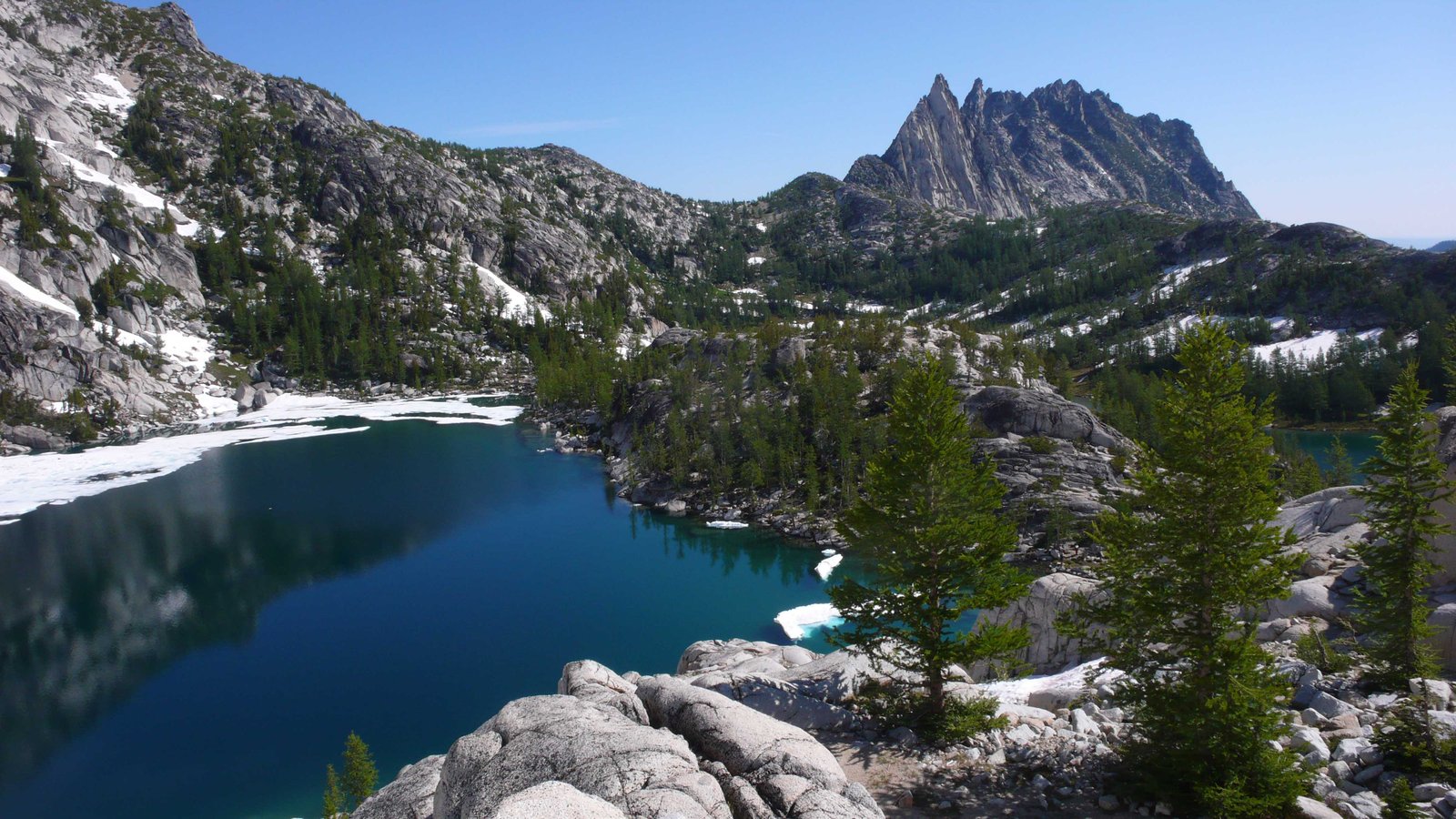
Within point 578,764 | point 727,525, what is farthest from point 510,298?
point 578,764

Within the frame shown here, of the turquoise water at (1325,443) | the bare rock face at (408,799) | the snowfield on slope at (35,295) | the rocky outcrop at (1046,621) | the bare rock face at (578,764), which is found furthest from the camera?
the snowfield on slope at (35,295)

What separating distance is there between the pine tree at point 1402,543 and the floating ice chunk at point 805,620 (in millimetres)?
27065

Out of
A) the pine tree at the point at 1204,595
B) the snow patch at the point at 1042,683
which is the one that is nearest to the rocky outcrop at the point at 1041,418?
the snow patch at the point at 1042,683

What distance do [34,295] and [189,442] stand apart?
42691mm

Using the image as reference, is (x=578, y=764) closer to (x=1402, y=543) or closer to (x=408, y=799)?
(x=408, y=799)

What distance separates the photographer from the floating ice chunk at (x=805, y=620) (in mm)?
43250

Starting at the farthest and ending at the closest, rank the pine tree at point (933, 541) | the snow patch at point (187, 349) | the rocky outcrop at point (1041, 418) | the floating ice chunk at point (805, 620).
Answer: the snow patch at point (187, 349) → the rocky outcrop at point (1041, 418) → the floating ice chunk at point (805, 620) → the pine tree at point (933, 541)

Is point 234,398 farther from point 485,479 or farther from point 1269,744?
point 1269,744

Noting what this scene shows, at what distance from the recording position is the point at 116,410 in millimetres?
103812

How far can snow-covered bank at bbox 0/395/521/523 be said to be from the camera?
3009 inches

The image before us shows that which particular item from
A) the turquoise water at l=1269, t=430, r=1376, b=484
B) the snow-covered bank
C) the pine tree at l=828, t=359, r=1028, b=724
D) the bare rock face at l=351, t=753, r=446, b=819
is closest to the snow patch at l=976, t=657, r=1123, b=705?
the pine tree at l=828, t=359, r=1028, b=724

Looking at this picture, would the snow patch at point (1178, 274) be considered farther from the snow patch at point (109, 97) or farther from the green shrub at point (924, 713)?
the snow patch at point (109, 97)

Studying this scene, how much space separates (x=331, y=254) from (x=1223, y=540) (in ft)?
608

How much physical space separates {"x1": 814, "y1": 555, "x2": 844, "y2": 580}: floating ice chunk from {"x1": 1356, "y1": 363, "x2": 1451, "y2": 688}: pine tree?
34785 millimetres
